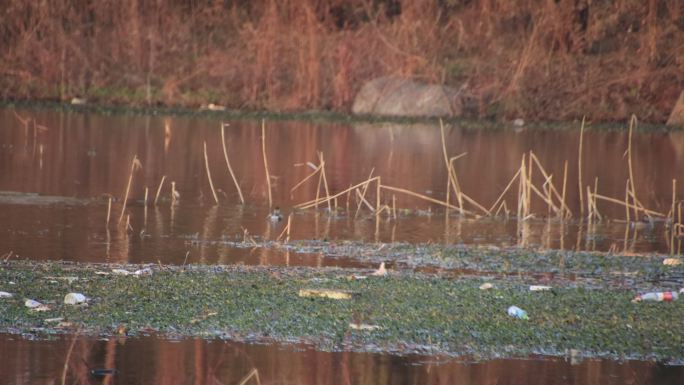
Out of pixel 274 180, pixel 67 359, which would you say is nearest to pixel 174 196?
pixel 274 180

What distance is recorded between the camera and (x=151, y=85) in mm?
33469

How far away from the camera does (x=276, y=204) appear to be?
55.6ft

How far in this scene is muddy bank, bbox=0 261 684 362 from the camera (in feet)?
27.7

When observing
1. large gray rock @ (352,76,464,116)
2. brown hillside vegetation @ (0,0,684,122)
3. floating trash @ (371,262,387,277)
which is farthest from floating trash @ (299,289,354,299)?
large gray rock @ (352,76,464,116)

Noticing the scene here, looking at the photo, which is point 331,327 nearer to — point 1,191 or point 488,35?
point 1,191

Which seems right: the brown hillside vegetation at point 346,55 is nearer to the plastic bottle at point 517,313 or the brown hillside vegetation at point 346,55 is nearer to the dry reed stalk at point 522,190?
the dry reed stalk at point 522,190

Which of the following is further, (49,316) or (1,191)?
(1,191)

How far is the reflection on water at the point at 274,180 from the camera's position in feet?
45.2

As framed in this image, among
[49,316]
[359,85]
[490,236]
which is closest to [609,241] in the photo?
[490,236]

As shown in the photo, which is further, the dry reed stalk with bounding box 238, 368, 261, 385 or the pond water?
the pond water

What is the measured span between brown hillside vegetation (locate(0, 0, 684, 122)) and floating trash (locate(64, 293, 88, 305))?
22.9 m

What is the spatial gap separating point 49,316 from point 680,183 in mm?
14105

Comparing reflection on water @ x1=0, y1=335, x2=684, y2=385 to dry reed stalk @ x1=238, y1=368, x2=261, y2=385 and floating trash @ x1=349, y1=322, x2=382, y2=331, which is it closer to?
dry reed stalk @ x1=238, y1=368, x2=261, y2=385

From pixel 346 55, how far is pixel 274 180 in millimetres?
13524
